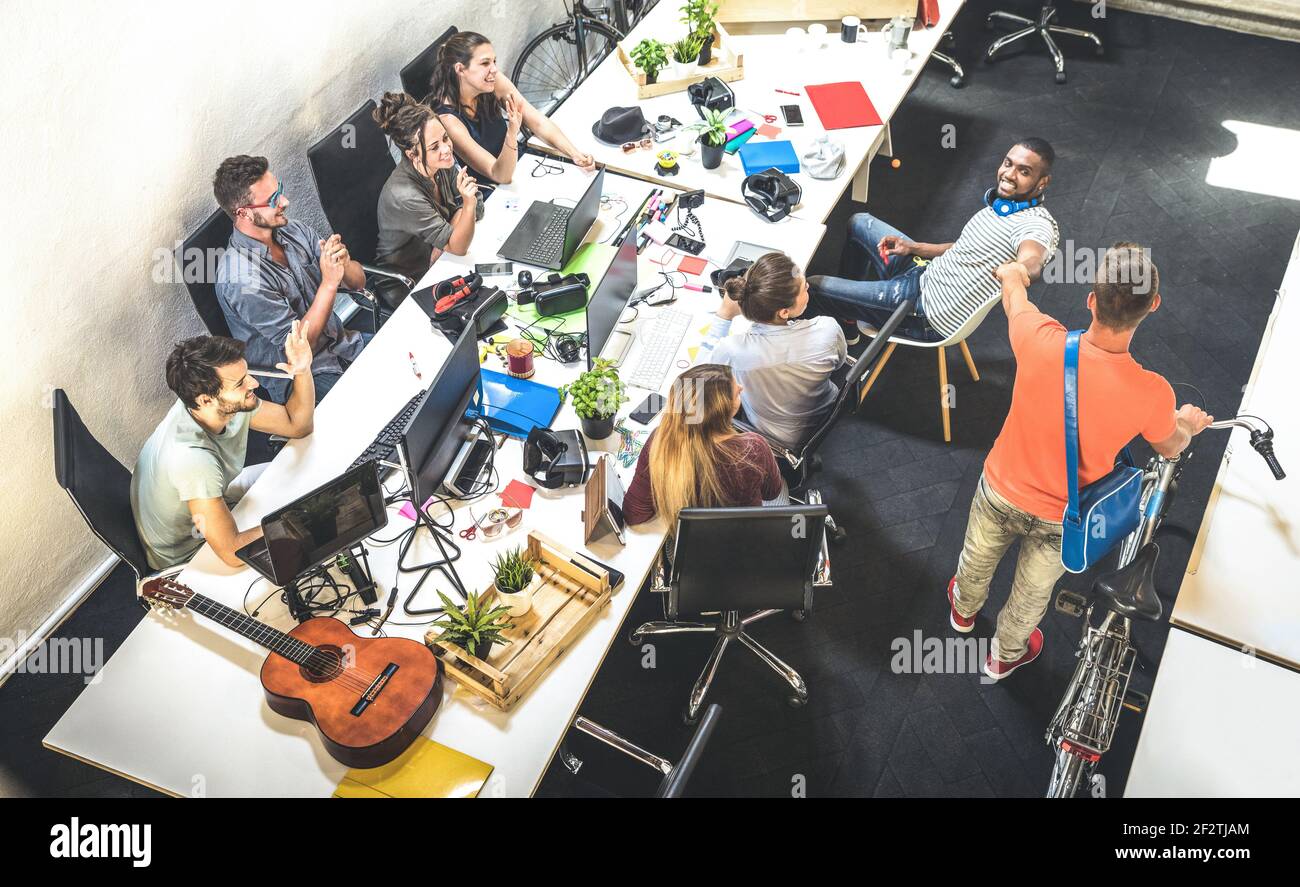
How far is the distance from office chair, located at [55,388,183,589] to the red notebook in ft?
10.8

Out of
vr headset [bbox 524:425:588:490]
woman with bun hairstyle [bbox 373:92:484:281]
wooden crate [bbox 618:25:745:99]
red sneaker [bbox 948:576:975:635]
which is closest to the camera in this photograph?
vr headset [bbox 524:425:588:490]

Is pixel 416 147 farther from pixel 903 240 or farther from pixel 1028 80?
pixel 1028 80

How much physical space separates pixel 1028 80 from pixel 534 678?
16.7ft

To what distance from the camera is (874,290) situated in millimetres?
4074

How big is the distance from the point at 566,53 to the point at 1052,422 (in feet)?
13.7

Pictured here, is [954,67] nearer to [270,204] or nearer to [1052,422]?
[1052,422]

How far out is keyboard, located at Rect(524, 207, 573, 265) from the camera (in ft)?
12.4

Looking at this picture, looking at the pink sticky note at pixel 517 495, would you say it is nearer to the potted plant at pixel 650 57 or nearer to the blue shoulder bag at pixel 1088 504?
the blue shoulder bag at pixel 1088 504

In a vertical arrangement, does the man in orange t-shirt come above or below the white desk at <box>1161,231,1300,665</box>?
above

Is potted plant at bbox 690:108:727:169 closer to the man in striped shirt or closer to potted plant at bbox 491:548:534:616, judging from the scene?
the man in striped shirt

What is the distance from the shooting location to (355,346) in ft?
12.6

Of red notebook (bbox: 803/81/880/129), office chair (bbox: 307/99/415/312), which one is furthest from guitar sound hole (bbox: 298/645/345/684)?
red notebook (bbox: 803/81/880/129)

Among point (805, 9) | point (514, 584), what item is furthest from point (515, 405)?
point (805, 9)

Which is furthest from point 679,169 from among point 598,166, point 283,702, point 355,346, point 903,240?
point 283,702
